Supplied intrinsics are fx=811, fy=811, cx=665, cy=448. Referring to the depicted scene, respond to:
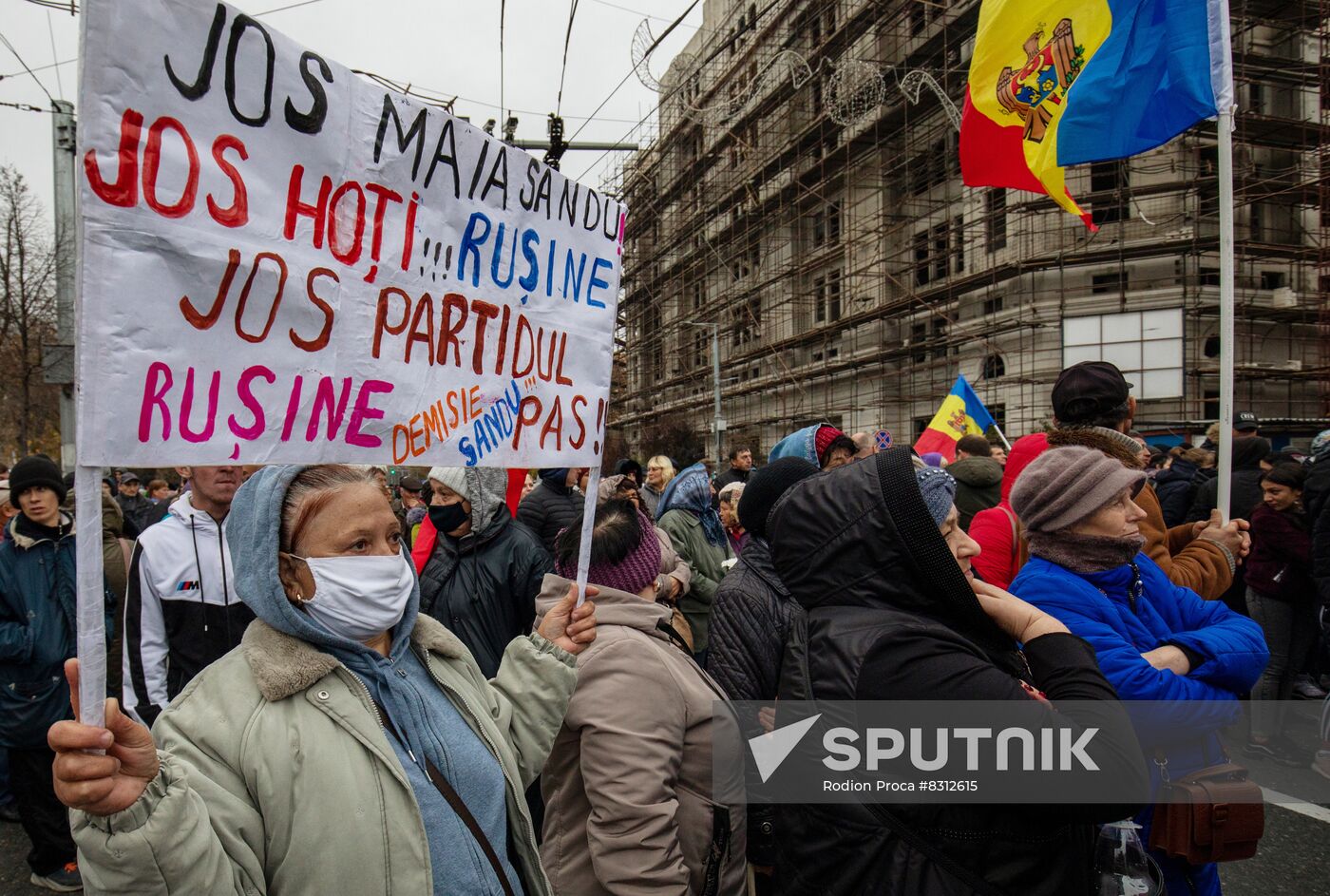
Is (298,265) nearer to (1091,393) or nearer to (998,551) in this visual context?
(998,551)

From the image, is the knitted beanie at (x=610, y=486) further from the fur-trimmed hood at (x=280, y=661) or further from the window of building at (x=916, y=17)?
the window of building at (x=916, y=17)

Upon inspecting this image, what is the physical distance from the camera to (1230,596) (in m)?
6.27

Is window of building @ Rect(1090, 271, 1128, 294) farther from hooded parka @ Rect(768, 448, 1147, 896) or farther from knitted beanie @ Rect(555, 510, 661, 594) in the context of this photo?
hooded parka @ Rect(768, 448, 1147, 896)

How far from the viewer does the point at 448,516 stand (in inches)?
147

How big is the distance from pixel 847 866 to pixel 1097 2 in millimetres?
4559

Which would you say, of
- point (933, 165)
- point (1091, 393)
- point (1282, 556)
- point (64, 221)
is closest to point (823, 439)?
point (1091, 393)

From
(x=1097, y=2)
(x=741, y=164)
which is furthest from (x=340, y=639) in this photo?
(x=741, y=164)

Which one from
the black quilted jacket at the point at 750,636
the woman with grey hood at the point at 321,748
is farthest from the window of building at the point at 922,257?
the woman with grey hood at the point at 321,748

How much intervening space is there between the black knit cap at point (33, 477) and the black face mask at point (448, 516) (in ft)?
5.99

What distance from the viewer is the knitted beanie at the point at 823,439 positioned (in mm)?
4574

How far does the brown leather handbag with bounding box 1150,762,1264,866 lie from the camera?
6.63 ft

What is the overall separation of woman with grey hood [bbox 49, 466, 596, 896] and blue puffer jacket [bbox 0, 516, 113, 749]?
3.01 m

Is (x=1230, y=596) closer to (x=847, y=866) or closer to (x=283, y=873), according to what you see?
(x=847, y=866)

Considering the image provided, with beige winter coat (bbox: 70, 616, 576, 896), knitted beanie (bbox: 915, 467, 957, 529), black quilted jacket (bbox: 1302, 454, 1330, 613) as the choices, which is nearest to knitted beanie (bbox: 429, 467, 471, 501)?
beige winter coat (bbox: 70, 616, 576, 896)
